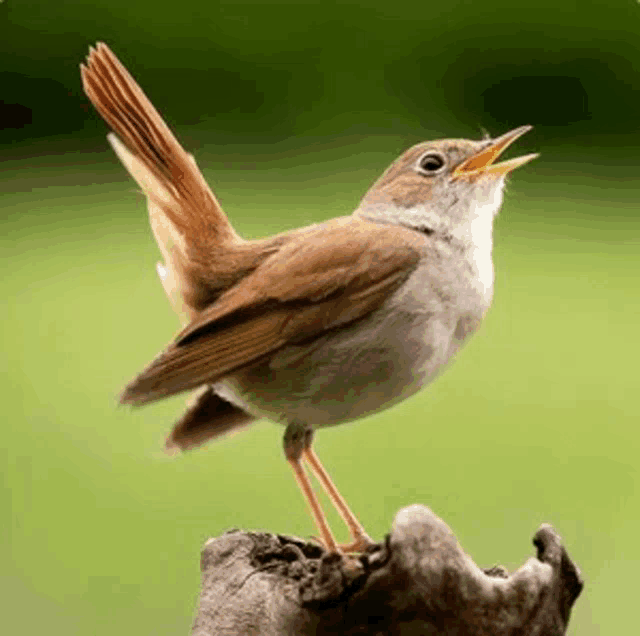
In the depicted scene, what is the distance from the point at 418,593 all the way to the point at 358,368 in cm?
34

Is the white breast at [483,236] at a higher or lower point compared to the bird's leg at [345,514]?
higher

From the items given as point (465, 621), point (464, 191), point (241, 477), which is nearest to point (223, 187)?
point (241, 477)

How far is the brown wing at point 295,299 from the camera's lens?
2379 millimetres

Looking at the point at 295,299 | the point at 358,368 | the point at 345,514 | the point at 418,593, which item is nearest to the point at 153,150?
Answer: the point at 295,299

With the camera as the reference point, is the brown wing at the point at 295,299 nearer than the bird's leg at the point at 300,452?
Yes

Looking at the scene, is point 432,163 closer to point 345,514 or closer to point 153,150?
point 153,150

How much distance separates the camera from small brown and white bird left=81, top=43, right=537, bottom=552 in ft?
7.92

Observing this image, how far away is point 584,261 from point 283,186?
1.14 metres

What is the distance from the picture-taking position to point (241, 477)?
14.8 feet

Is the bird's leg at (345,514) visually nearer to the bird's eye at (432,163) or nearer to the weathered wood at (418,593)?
the weathered wood at (418,593)

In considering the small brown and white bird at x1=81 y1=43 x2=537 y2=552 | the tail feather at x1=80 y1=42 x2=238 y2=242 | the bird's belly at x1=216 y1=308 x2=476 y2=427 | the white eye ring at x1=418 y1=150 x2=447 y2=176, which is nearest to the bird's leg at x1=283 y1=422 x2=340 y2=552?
the small brown and white bird at x1=81 y1=43 x2=537 y2=552

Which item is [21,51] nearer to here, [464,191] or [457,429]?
Answer: [457,429]

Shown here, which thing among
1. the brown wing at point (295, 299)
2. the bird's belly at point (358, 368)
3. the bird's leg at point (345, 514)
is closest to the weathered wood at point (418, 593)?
the bird's leg at point (345, 514)

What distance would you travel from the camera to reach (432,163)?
8.45 feet
